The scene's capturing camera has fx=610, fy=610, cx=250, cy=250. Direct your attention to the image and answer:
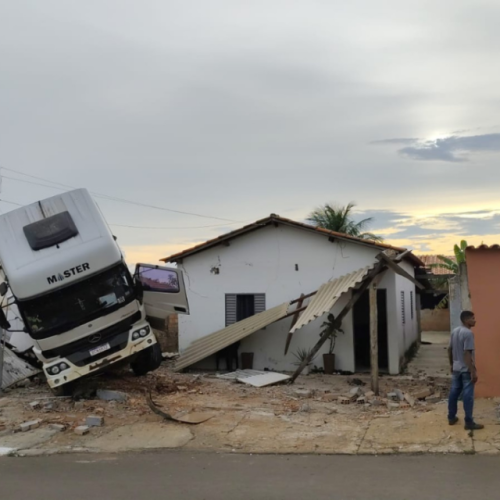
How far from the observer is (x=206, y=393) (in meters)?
12.7

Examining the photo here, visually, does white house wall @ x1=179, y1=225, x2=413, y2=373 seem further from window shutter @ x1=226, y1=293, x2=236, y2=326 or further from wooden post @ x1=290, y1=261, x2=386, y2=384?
wooden post @ x1=290, y1=261, x2=386, y2=384

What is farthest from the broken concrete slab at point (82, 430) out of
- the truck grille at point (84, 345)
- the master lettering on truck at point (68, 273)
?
the master lettering on truck at point (68, 273)

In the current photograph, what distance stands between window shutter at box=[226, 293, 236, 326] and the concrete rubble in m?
3.49

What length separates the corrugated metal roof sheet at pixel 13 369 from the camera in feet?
44.5

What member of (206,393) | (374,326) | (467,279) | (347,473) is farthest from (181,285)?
(347,473)

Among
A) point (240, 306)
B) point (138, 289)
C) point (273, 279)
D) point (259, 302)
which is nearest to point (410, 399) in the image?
point (138, 289)

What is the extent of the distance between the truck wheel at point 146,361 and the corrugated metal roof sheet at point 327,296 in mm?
3006

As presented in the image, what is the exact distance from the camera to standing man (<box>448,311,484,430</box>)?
8.29 meters

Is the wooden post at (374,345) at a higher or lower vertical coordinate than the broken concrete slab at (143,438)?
higher

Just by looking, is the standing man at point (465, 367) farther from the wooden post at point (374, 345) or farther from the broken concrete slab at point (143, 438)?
the broken concrete slab at point (143, 438)

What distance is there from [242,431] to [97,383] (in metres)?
4.70

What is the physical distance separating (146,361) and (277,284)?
473 cm

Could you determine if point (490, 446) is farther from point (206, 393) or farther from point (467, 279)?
point (206, 393)

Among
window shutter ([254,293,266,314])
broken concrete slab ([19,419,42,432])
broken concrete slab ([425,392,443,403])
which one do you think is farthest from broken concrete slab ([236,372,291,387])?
broken concrete slab ([19,419,42,432])
